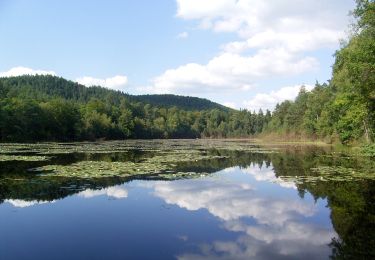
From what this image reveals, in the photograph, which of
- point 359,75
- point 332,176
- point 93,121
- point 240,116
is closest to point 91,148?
point 359,75

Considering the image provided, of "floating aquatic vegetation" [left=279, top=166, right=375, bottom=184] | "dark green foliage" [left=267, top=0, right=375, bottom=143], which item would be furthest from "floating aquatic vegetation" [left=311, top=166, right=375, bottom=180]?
"dark green foliage" [left=267, top=0, right=375, bottom=143]

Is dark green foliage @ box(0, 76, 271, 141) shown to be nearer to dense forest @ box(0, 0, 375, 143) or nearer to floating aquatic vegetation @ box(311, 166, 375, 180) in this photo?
dense forest @ box(0, 0, 375, 143)

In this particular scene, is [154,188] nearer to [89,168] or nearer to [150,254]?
[89,168]

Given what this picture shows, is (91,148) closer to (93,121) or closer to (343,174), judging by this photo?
(343,174)

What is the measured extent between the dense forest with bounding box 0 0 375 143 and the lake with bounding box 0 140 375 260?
15.1 m

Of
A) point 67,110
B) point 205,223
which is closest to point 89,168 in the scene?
point 205,223

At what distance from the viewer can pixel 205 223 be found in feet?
39.3

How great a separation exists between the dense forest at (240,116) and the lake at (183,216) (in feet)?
49.5

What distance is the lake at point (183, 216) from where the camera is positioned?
923cm

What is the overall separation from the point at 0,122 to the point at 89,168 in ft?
180

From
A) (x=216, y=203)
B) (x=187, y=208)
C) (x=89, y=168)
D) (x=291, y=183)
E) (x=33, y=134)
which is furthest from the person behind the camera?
(x=33, y=134)

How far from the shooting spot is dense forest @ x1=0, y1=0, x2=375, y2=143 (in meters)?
32.8

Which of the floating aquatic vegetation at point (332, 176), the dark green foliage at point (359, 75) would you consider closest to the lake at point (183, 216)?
the floating aquatic vegetation at point (332, 176)

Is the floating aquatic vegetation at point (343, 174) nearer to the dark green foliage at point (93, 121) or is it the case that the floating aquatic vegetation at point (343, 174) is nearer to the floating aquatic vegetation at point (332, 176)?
the floating aquatic vegetation at point (332, 176)
